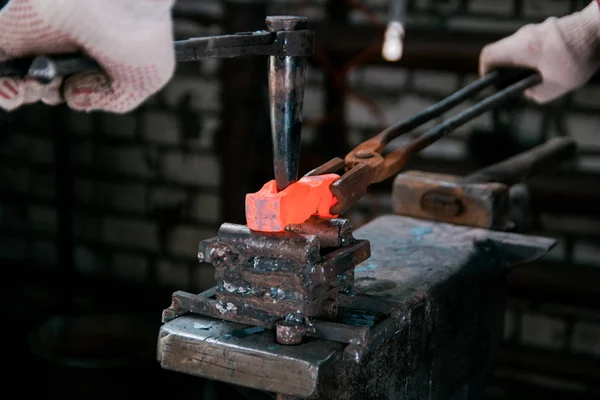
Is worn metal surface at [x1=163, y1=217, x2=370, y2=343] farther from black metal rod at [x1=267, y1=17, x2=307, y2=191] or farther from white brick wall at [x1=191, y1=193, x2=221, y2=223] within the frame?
white brick wall at [x1=191, y1=193, x2=221, y2=223]

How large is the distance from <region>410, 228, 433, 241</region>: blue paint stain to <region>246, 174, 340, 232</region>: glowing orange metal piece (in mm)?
616

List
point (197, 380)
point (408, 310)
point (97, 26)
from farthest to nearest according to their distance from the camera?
point (197, 380), point (408, 310), point (97, 26)

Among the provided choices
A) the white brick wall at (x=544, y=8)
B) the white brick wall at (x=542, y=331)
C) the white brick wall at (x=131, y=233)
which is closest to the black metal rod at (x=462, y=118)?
the white brick wall at (x=544, y=8)

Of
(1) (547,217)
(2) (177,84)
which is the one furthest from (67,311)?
(1) (547,217)

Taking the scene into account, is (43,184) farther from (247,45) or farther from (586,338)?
(247,45)

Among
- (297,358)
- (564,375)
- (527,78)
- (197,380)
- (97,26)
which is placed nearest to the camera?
(97,26)

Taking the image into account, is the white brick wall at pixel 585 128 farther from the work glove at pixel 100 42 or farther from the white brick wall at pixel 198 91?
the work glove at pixel 100 42

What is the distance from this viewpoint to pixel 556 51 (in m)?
2.14

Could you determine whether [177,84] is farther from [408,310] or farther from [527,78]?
[408,310]

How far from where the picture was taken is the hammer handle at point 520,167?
2.22m

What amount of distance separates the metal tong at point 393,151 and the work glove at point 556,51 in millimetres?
40

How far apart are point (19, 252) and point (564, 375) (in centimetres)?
379

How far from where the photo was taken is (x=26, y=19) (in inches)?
41.3

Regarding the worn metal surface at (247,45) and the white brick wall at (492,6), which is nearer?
the worn metal surface at (247,45)
